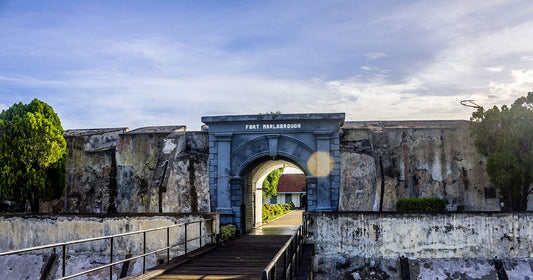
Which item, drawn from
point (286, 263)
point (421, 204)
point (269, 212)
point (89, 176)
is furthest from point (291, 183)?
point (286, 263)

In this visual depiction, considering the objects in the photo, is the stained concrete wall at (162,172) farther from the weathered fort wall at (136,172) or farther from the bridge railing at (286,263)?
the bridge railing at (286,263)

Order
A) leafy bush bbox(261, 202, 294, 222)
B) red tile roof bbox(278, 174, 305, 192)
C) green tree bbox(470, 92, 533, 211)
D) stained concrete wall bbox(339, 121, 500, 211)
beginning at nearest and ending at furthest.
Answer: green tree bbox(470, 92, 533, 211)
stained concrete wall bbox(339, 121, 500, 211)
leafy bush bbox(261, 202, 294, 222)
red tile roof bbox(278, 174, 305, 192)

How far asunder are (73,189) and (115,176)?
6.26ft

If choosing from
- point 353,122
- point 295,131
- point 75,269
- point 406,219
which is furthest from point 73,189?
point 406,219

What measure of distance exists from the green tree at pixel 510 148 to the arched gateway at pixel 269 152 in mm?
5109

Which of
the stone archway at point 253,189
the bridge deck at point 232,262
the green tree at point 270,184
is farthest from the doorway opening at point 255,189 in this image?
the green tree at point 270,184

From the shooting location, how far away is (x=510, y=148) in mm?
16125

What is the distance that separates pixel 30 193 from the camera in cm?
1878

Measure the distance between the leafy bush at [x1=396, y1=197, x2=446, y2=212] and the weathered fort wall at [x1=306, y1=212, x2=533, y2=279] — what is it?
210cm

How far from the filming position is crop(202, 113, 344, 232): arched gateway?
17234mm

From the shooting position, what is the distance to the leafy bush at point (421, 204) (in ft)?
54.1

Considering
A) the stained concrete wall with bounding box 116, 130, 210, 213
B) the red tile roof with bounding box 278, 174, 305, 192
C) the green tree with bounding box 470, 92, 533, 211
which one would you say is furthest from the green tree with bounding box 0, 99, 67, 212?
the red tile roof with bounding box 278, 174, 305, 192

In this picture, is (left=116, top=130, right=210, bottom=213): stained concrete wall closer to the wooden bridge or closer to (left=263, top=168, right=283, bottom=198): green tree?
the wooden bridge

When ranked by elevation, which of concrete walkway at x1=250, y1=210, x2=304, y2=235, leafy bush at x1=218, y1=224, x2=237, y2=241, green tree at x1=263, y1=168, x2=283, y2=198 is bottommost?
concrete walkway at x1=250, y1=210, x2=304, y2=235
